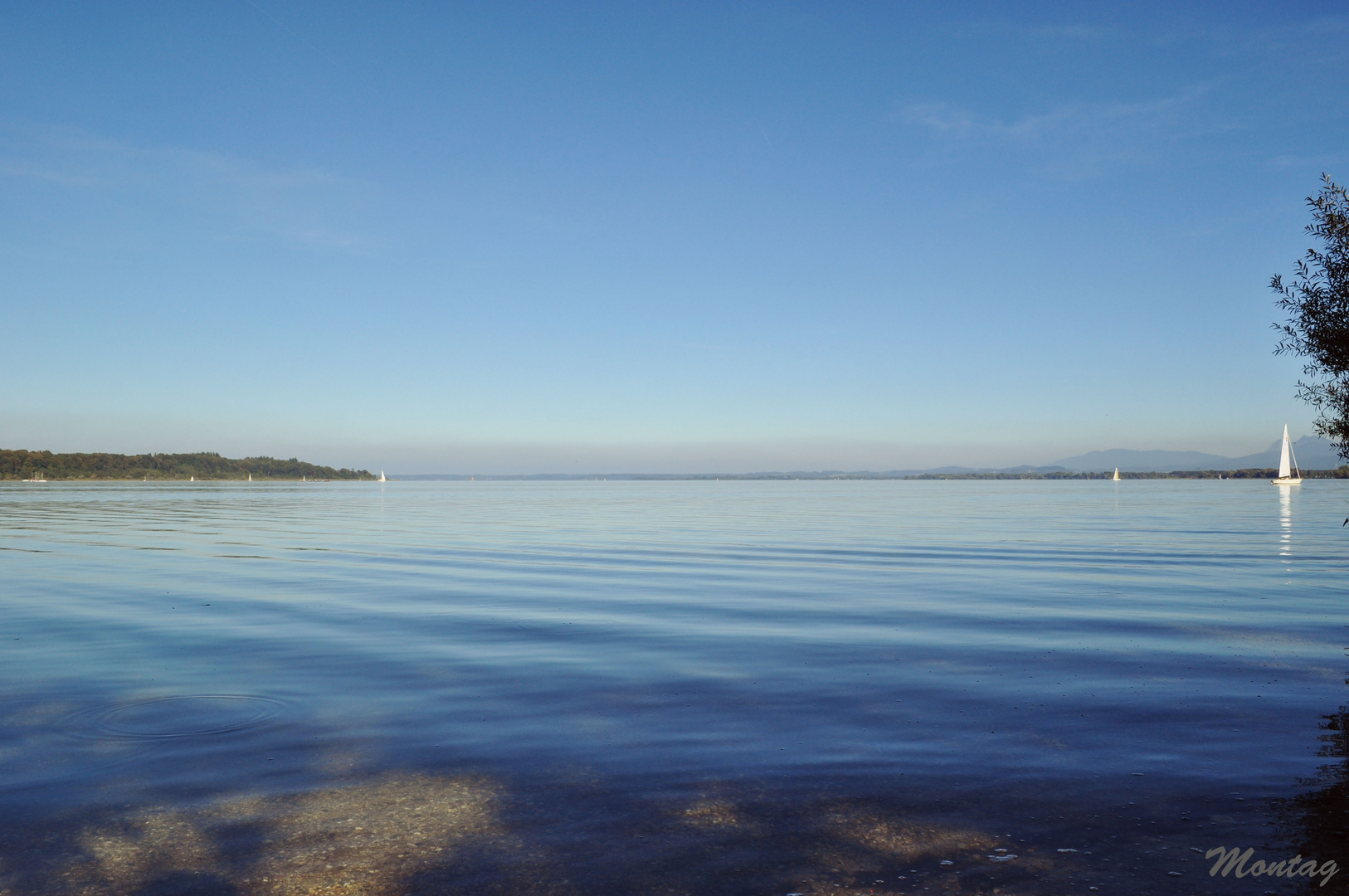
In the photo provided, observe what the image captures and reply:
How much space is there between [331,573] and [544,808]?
23.4 meters

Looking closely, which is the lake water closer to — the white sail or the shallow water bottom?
the shallow water bottom

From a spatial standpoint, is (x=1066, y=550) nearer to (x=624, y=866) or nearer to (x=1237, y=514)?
(x=624, y=866)

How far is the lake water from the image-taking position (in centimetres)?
714

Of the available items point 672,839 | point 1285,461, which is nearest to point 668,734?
point 672,839

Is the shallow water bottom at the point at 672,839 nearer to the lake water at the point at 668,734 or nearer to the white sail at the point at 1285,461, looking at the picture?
the lake water at the point at 668,734

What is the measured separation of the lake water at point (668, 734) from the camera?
23.4ft

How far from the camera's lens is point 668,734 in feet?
35.4

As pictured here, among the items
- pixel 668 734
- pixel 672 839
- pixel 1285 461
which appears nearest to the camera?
pixel 672 839

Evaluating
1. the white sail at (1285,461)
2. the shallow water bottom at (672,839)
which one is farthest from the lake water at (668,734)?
the white sail at (1285,461)

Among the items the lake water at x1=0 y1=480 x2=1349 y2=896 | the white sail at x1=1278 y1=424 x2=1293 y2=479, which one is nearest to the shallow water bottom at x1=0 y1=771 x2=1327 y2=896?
the lake water at x1=0 y1=480 x2=1349 y2=896

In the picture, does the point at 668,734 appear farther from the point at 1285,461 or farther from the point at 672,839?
the point at 1285,461

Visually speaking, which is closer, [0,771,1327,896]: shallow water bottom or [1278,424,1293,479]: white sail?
[0,771,1327,896]: shallow water bottom

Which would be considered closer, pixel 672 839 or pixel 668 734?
pixel 672 839

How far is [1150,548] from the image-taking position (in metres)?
37.6
